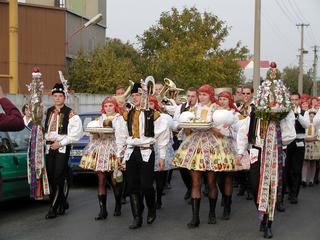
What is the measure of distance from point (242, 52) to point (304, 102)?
3341cm

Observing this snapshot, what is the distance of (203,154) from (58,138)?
7.17ft

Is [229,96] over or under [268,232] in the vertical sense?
over

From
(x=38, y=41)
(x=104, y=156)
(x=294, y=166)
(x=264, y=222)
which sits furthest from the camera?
(x=38, y=41)

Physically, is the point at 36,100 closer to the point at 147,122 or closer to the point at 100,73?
the point at 147,122

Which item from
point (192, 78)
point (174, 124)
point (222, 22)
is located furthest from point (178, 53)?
point (174, 124)

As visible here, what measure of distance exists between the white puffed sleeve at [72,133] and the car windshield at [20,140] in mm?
828

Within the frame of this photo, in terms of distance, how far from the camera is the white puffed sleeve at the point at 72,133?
866 centimetres

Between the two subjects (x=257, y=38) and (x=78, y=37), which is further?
(x=78, y=37)

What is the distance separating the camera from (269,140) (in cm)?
766

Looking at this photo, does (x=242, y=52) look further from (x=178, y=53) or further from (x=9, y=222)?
(x=9, y=222)

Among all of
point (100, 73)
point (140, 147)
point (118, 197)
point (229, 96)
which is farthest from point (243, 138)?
point (100, 73)

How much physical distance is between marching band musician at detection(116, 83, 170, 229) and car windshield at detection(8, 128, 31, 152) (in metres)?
1.88

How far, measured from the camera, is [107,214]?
8961 mm

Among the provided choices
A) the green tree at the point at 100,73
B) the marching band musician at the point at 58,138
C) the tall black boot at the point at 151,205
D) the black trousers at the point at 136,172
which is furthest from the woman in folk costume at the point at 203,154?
the green tree at the point at 100,73
